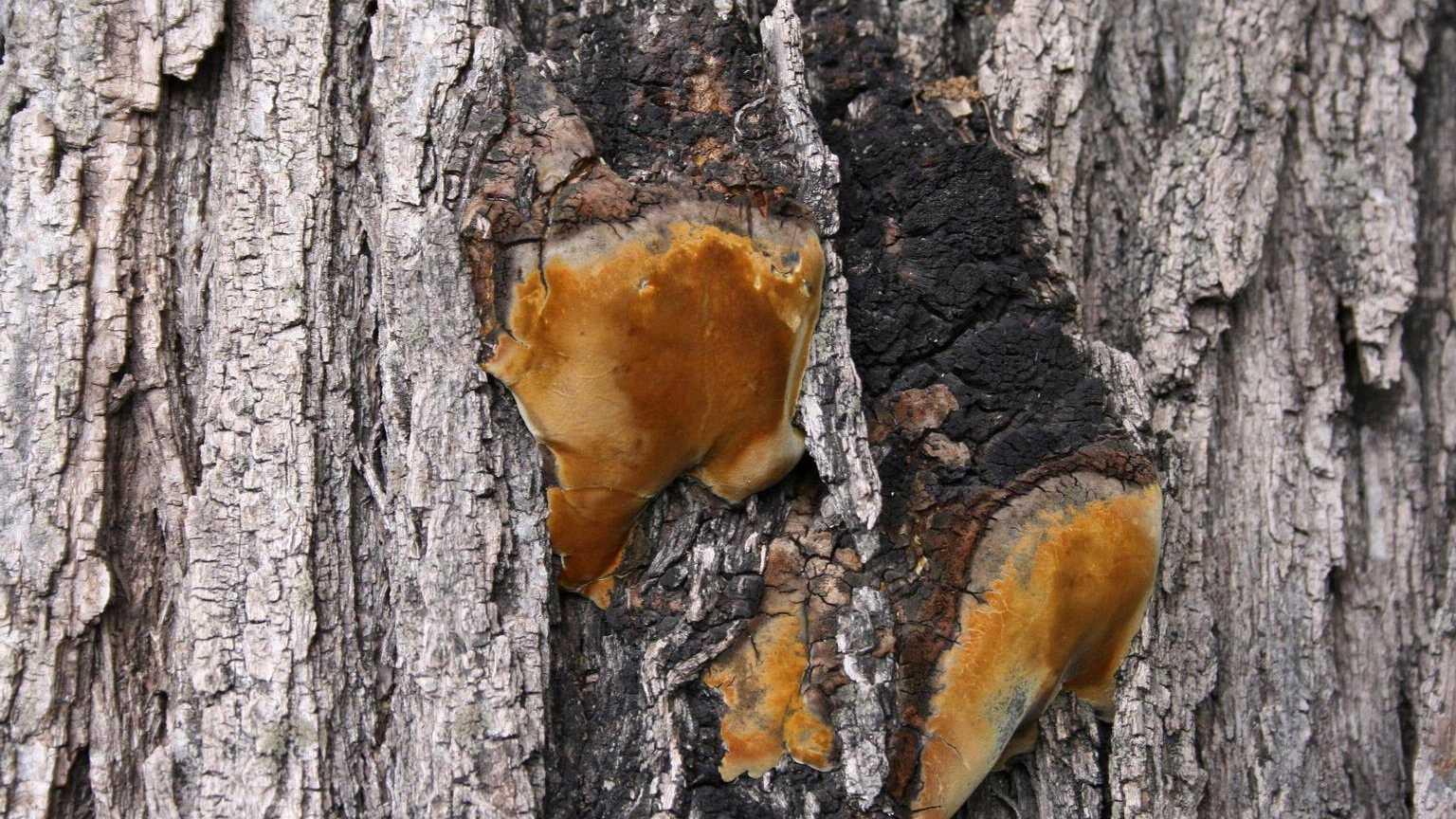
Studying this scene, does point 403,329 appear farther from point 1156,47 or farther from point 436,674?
point 1156,47

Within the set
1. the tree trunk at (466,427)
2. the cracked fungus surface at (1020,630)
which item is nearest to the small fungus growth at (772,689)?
the tree trunk at (466,427)

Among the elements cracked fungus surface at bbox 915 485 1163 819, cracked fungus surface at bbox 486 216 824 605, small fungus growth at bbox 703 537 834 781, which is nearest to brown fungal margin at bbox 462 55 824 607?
cracked fungus surface at bbox 486 216 824 605

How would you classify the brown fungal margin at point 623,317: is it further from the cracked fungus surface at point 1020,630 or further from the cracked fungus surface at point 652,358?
the cracked fungus surface at point 1020,630

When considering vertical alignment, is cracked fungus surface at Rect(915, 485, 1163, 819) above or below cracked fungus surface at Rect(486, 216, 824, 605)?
below

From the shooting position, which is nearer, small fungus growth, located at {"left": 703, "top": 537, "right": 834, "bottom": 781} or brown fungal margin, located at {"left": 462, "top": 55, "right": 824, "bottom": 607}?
brown fungal margin, located at {"left": 462, "top": 55, "right": 824, "bottom": 607}

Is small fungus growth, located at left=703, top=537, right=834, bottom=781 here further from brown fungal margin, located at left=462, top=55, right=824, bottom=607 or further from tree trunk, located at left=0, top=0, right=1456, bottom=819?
brown fungal margin, located at left=462, top=55, right=824, bottom=607

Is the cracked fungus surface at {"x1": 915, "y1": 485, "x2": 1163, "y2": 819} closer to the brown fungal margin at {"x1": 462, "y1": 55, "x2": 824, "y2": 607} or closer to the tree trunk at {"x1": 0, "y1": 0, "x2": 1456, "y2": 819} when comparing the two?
the tree trunk at {"x1": 0, "y1": 0, "x2": 1456, "y2": 819}

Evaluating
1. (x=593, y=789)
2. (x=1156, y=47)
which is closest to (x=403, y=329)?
(x=593, y=789)
